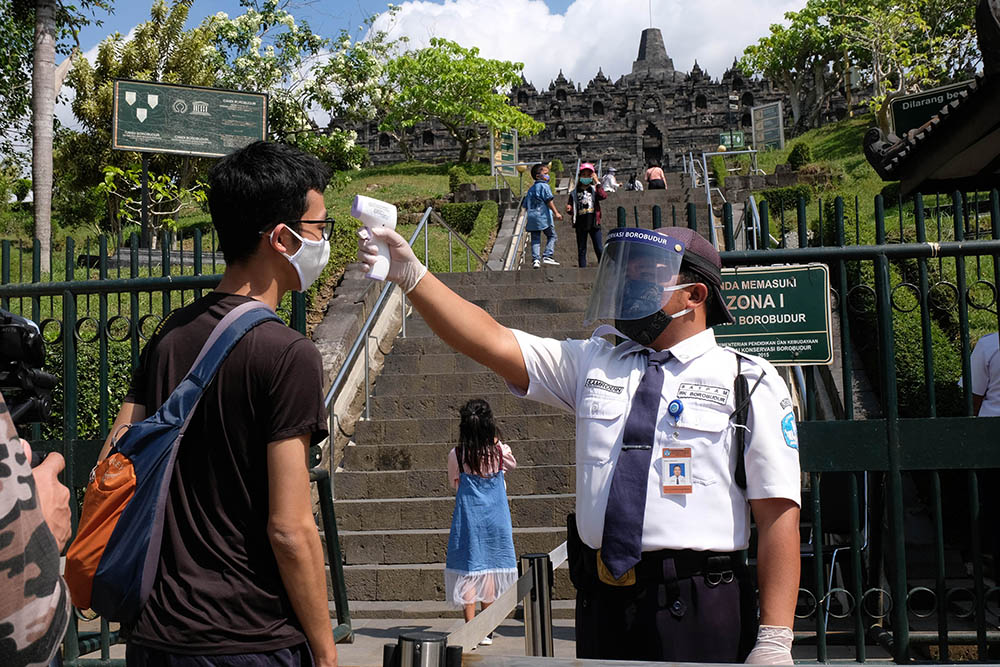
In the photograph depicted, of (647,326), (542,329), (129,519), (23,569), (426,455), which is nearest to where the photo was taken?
(23,569)

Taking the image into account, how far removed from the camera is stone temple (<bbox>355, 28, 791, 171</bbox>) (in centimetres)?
6344

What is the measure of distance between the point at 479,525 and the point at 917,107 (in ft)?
14.8

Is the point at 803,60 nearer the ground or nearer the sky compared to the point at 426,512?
nearer the sky

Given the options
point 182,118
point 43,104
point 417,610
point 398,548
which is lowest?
point 417,610

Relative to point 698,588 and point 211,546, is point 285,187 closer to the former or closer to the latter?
point 211,546

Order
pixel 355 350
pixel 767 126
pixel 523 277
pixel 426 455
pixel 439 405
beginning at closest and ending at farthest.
Result: 1. pixel 426 455
2. pixel 355 350
3. pixel 439 405
4. pixel 523 277
5. pixel 767 126

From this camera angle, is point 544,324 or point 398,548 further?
point 544,324

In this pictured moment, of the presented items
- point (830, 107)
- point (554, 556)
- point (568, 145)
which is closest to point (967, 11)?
point (830, 107)

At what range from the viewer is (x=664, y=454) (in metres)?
2.66

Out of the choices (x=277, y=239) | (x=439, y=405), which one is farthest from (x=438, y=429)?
(x=277, y=239)

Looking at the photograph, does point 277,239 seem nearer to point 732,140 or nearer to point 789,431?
point 789,431

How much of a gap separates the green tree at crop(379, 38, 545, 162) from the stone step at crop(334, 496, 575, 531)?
37.7m

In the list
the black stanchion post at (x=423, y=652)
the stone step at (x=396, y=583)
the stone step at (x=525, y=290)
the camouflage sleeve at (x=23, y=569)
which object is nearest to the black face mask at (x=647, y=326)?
the black stanchion post at (x=423, y=652)

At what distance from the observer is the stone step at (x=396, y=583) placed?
765 cm
